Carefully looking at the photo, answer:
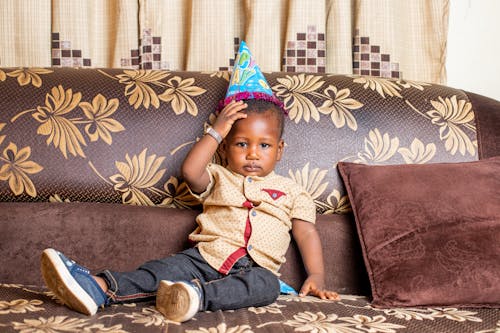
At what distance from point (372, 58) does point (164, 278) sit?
1.17 meters

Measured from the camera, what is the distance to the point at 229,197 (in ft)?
5.06

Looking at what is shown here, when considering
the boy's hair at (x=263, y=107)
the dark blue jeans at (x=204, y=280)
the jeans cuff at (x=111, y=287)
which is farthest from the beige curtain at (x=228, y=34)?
the jeans cuff at (x=111, y=287)

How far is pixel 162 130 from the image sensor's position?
1.61 m

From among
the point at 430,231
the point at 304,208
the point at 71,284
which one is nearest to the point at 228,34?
the point at 304,208

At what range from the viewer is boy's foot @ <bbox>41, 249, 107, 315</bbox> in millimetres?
1184

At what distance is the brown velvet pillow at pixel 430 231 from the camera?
1.33 metres

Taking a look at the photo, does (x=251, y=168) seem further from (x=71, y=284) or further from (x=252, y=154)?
(x=71, y=284)

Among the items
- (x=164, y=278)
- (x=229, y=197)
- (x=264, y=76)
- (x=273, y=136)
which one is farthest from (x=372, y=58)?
(x=164, y=278)

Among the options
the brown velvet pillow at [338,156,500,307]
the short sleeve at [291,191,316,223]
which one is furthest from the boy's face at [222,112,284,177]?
the brown velvet pillow at [338,156,500,307]

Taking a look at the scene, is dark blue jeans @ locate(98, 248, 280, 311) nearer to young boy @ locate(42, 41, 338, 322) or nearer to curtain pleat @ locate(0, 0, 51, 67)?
young boy @ locate(42, 41, 338, 322)

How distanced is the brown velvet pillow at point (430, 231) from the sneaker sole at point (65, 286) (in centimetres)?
67

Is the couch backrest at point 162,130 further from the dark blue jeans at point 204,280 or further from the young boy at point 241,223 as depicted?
the dark blue jeans at point 204,280

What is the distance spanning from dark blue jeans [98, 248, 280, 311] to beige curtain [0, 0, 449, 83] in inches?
34.3

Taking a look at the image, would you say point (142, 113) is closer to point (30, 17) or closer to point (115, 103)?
point (115, 103)
